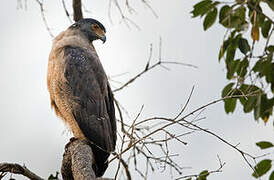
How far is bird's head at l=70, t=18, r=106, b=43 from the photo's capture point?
6.08 m

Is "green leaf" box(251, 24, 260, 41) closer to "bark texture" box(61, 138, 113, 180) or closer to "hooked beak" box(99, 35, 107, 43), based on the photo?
"bark texture" box(61, 138, 113, 180)

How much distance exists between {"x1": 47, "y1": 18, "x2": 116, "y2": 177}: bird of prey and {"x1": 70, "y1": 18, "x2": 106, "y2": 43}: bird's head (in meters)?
0.25

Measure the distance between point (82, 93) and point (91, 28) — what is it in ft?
4.00

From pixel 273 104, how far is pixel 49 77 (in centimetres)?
279

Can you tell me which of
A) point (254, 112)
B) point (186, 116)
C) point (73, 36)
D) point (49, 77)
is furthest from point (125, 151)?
point (73, 36)

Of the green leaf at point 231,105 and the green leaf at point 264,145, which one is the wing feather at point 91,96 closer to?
the green leaf at point 231,105

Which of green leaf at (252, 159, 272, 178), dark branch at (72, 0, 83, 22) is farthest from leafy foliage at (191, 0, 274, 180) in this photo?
dark branch at (72, 0, 83, 22)

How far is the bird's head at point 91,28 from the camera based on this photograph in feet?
19.9

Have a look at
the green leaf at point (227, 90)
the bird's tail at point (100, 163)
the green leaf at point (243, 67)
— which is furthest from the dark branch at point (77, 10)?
Result: the green leaf at point (243, 67)

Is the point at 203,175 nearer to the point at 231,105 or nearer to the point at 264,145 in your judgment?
the point at 264,145

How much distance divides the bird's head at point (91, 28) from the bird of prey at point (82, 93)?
0.81 ft

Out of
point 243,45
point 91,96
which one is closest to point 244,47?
point 243,45

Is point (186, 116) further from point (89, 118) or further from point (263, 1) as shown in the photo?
point (89, 118)

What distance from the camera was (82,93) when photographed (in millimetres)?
5316
